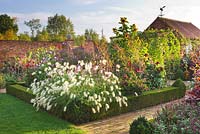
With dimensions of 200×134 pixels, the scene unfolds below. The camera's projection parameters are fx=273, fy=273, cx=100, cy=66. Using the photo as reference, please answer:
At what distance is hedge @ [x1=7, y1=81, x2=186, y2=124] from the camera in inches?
233

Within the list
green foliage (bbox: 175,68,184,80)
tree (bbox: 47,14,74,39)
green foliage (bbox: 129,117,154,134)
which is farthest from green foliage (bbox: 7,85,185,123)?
tree (bbox: 47,14,74,39)

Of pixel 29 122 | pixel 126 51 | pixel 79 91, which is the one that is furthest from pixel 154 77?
pixel 29 122

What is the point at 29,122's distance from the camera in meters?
5.93

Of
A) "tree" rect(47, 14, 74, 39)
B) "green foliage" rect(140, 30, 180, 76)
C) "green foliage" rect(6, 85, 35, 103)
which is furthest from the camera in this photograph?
"tree" rect(47, 14, 74, 39)

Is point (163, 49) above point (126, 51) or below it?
above

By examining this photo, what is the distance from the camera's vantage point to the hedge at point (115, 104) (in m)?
5.91

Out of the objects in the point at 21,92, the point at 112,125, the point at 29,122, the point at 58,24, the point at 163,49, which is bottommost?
the point at 112,125

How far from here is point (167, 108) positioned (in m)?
5.12

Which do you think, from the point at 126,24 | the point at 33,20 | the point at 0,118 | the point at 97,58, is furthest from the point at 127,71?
the point at 33,20

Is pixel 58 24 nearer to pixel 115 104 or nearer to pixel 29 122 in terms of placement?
pixel 115 104

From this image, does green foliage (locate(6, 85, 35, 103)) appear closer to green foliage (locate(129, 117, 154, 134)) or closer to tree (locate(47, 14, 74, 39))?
green foliage (locate(129, 117, 154, 134))

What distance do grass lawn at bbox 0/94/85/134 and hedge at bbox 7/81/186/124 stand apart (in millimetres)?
238

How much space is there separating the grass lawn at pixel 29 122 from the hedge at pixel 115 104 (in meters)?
0.24

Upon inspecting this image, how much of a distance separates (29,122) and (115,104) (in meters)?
2.01
